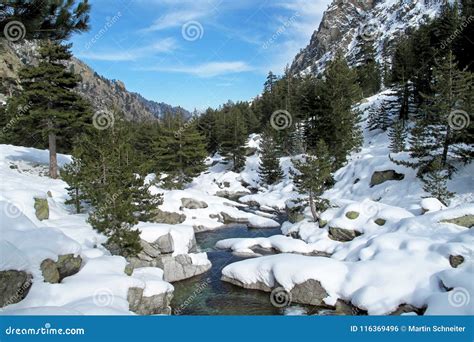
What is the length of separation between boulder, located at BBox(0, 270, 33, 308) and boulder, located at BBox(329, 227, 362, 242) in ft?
63.6

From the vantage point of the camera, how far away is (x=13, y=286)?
11.6 metres

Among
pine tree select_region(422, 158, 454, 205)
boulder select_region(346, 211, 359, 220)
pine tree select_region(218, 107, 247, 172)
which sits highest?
pine tree select_region(218, 107, 247, 172)

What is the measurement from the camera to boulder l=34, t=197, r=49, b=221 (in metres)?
20.4

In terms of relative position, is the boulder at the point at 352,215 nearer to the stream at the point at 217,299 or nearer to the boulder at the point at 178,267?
the stream at the point at 217,299

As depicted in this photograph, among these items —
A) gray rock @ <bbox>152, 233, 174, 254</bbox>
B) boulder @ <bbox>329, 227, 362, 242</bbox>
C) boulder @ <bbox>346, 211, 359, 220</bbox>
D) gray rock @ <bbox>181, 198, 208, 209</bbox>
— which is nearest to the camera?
gray rock @ <bbox>152, 233, 174, 254</bbox>

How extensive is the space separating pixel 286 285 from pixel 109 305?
358 inches

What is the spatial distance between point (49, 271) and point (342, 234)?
1888cm

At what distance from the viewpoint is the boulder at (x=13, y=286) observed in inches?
441

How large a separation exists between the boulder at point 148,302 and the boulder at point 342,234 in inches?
530

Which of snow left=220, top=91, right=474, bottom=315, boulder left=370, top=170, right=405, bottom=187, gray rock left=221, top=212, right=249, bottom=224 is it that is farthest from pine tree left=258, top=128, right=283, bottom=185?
snow left=220, top=91, right=474, bottom=315

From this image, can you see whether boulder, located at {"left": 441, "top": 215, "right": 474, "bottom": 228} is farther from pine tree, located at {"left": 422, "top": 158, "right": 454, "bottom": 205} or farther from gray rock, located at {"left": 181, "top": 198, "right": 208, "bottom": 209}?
gray rock, located at {"left": 181, "top": 198, "right": 208, "bottom": 209}

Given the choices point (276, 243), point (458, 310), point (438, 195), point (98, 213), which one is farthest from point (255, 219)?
point (458, 310)

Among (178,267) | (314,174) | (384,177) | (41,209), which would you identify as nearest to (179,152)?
(314,174)

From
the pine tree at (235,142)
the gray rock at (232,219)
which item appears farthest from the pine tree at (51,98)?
the pine tree at (235,142)
